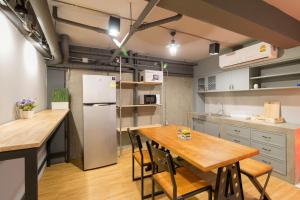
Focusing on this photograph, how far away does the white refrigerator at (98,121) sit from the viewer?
3084mm

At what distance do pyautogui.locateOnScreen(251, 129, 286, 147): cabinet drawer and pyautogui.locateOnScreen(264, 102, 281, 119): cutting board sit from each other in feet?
1.68

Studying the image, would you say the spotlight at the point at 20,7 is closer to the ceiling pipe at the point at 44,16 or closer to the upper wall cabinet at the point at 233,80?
the ceiling pipe at the point at 44,16

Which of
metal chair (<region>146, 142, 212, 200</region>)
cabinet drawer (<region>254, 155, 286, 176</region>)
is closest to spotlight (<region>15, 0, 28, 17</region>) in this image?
metal chair (<region>146, 142, 212, 200</region>)

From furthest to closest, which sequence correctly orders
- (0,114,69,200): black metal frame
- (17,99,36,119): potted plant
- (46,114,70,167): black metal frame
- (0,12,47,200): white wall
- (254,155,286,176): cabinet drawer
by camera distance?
(46,114,70,167): black metal frame → (254,155,286,176): cabinet drawer → (17,99,36,119): potted plant → (0,12,47,200): white wall → (0,114,69,200): black metal frame

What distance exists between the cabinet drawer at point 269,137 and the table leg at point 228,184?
1586 millimetres

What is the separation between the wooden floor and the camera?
2.27m

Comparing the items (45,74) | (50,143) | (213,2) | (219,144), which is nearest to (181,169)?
(219,144)

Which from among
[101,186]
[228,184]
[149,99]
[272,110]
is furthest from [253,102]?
[101,186]

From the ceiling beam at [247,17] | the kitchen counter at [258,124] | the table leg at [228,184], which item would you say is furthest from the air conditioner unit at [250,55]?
the table leg at [228,184]

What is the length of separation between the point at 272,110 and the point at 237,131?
0.79m

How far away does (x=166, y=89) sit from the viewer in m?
4.87

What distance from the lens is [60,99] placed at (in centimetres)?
324

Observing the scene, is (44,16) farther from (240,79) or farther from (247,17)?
(240,79)

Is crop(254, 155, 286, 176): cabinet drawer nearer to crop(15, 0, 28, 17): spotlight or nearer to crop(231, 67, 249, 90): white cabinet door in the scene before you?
crop(231, 67, 249, 90): white cabinet door
